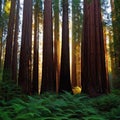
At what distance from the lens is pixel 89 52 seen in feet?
45.2

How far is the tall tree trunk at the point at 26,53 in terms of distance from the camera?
12461mm

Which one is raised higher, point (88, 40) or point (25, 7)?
point (25, 7)

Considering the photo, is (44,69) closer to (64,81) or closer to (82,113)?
(64,81)

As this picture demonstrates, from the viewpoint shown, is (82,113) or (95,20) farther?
(95,20)

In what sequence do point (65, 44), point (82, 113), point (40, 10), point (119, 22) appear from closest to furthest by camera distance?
point (82, 113)
point (119, 22)
point (65, 44)
point (40, 10)

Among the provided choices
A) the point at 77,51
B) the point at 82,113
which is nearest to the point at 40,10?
the point at 77,51

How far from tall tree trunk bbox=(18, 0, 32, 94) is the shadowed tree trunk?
9.42 ft

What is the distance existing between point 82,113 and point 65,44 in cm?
986

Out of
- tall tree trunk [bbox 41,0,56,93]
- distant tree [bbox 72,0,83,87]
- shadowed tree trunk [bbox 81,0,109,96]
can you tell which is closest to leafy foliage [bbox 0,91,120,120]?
shadowed tree trunk [bbox 81,0,109,96]

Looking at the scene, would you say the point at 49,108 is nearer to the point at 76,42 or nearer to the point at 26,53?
the point at 26,53

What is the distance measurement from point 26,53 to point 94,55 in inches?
128

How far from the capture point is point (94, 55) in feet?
44.2

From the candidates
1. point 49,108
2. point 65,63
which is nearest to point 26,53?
point 65,63

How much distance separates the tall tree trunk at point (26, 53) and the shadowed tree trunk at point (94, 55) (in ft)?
9.42
